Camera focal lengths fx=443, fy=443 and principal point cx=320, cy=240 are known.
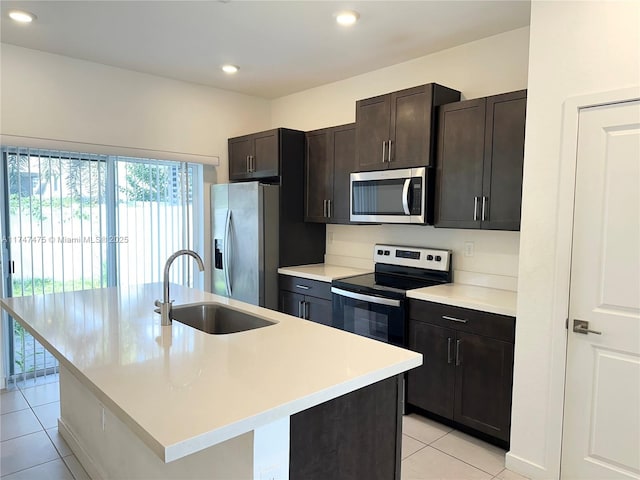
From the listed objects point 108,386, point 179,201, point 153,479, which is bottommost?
point 153,479

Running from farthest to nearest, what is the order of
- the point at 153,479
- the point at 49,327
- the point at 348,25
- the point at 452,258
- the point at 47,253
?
the point at 47,253, the point at 452,258, the point at 348,25, the point at 49,327, the point at 153,479

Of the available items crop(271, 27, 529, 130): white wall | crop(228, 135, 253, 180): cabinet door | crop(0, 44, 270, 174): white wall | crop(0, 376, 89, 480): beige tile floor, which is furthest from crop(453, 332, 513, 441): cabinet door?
crop(0, 44, 270, 174): white wall

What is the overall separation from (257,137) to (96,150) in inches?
55.8

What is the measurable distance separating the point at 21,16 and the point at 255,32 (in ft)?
4.88

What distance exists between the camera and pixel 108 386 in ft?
4.46

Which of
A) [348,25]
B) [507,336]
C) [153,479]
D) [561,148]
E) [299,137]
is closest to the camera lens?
[153,479]

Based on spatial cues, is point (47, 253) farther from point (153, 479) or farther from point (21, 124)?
point (153, 479)

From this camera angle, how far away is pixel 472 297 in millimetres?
2838

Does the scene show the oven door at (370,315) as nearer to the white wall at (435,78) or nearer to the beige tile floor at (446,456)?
the beige tile floor at (446,456)

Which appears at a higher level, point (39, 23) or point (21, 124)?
point (39, 23)

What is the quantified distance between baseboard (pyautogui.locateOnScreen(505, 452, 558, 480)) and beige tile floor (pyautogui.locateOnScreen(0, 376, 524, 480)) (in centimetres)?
3

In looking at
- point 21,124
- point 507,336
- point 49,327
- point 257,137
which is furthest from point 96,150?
point 507,336

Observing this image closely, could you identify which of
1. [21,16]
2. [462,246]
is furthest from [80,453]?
[462,246]

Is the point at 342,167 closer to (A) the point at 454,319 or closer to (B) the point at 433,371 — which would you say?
(A) the point at 454,319
